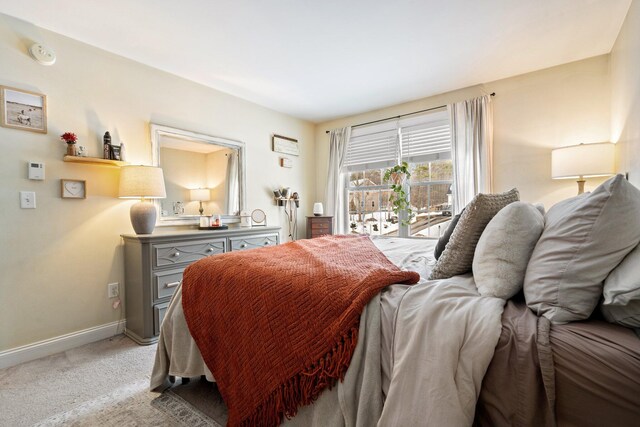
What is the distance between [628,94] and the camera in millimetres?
2105

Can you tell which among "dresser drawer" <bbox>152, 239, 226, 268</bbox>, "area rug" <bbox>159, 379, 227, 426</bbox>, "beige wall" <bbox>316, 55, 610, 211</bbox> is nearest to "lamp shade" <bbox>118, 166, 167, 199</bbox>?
"dresser drawer" <bbox>152, 239, 226, 268</bbox>

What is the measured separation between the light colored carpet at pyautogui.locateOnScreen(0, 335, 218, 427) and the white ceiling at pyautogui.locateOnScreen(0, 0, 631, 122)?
2.54 metres

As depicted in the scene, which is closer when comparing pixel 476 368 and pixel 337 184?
pixel 476 368

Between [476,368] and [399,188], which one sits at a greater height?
[399,188]

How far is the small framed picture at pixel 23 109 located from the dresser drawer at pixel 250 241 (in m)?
1.77

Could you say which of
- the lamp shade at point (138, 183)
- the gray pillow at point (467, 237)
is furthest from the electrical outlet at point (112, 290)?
the gray pillow at point (467, 237)

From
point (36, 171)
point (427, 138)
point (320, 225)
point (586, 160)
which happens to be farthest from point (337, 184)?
point (36, 171)

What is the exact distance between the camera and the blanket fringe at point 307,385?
957 mm

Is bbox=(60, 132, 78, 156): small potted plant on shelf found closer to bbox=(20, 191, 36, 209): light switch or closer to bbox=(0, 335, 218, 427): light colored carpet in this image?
bbox=(20, 191, 36, 209): light switch

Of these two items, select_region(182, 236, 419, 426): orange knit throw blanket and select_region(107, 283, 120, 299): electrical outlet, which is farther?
select_region(107, 283, 120, 299): electrical outlet

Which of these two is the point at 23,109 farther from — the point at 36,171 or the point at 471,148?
the point at 471,148

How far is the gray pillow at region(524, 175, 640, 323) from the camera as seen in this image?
0.80 m

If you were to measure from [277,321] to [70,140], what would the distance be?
2.35m

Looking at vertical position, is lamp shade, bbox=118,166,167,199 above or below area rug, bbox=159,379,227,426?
above
